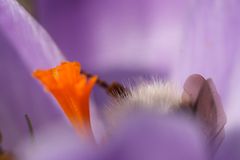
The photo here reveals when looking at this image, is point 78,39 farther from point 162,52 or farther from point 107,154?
point 107,154

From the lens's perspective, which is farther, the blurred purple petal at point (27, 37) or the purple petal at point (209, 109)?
the blurred purple petal at point (27, 37)

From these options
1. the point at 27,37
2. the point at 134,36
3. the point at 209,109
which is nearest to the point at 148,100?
the point at 209,109

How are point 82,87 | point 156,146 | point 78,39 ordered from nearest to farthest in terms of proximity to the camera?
1. point 156,146
2. point 82,87
3. point 78,39

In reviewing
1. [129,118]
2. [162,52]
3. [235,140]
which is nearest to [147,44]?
[162,52]

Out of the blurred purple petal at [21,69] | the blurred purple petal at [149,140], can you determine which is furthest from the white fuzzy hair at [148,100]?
the blurred purple petal at [149,140]

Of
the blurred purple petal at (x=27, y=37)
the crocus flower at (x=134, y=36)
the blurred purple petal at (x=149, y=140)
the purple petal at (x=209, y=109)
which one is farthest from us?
the crocus flower at (x=134, y=36)

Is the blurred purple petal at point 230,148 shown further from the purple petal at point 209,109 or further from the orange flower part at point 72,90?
the orange flower part at point 72,90

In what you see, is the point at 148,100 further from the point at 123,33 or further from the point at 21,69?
the point at 123,33
